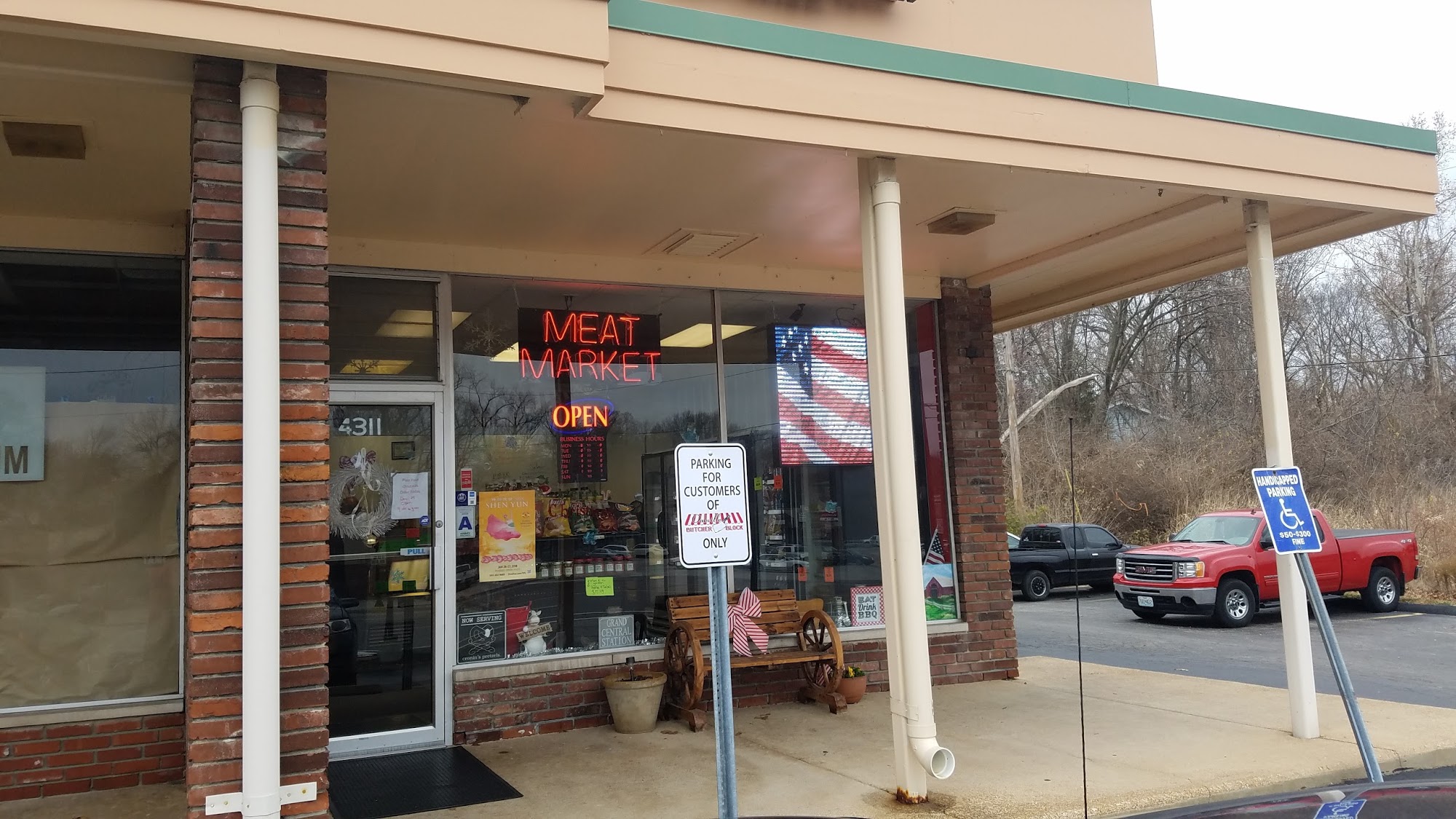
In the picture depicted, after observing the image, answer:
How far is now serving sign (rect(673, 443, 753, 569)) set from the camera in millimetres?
3840

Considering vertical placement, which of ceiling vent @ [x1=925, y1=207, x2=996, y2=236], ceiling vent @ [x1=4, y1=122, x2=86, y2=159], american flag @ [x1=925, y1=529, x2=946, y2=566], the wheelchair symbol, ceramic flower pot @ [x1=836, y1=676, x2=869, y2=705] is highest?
ceiling vent @ [x1=4, y1=122, x2=86, y2=159]

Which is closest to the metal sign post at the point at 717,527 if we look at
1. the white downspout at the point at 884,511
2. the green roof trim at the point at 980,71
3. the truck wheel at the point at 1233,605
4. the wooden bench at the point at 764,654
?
the white downspout at the point at 884,511

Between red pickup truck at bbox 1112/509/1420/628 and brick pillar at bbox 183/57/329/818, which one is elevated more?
brick pillar at bbox 183/57/329/818

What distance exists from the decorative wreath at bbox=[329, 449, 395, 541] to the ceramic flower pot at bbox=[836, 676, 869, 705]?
12.2 feet

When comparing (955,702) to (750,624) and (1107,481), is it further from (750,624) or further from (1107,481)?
(1107,481)

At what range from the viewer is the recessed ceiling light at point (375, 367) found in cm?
729

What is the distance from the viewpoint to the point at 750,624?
809 cm

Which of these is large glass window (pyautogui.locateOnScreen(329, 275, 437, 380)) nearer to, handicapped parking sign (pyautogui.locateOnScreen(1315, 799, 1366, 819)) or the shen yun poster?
the shen yun poster

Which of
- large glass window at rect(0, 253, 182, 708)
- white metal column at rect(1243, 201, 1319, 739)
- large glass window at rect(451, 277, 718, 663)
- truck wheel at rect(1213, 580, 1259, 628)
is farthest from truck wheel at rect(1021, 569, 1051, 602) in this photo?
large glass window at rect(0, 253, 182, 708)

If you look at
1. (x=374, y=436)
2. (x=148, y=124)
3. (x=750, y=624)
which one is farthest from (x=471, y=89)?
(x=750, y=624)

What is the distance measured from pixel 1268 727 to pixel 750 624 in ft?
12.5

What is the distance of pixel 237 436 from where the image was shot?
3.99 meters

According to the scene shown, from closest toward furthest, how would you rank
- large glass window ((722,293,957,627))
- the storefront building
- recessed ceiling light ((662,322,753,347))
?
the storefront building → recessed ceiling light ((662,322,753,347)) → large glass window ((722,293,957,627))

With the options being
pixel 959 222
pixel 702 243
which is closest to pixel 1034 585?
pixel 959 222
